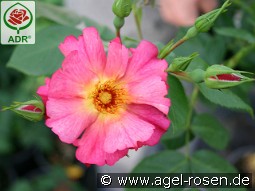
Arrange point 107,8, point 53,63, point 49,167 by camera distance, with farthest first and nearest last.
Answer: point 49,167, point 107,8, point 53,63

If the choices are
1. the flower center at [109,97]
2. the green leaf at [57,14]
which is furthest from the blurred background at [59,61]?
the flower center at [109,97]

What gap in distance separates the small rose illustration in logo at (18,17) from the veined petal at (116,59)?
20cm

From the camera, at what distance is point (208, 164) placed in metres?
0.62

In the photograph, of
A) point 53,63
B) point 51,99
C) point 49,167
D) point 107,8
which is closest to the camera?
point 51,99

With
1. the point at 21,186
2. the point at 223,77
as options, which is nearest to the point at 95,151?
the point at 223,77

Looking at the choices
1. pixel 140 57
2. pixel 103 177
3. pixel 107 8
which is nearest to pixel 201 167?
pixel 103 177

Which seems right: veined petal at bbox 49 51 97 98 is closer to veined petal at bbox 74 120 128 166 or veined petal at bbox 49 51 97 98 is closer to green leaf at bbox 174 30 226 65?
veined petal at bbox 74 120 128 166

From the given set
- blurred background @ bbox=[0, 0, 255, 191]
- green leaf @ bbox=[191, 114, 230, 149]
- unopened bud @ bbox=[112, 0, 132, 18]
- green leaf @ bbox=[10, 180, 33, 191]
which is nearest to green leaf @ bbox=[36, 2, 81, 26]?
blurred background @ bbox=[0, 0, 255, 191]

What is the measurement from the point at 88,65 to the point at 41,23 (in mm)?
202

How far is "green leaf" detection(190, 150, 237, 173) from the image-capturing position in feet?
1.97

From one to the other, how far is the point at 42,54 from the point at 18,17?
0.28ft

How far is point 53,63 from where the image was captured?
1.79 feet

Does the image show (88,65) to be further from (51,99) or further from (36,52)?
(36,52)

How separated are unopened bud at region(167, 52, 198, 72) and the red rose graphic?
253 millimetres
